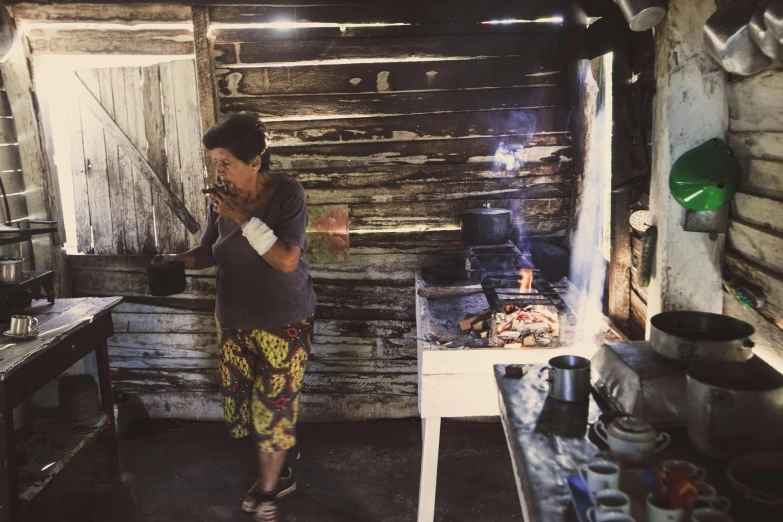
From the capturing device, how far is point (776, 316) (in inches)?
108

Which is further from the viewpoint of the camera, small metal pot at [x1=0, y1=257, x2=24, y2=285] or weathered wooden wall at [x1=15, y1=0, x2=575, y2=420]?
weathered wooden wall at [x1=15, y1=0, x2=575, y2=420]

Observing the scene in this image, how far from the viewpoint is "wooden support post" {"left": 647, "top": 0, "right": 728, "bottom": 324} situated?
3.20m

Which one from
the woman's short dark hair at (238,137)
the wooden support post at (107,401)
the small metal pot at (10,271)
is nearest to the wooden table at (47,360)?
the wooden support post at (107,401)

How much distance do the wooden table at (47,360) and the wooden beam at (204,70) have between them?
171 centimetres

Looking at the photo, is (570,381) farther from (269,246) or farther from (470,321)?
(269,246)

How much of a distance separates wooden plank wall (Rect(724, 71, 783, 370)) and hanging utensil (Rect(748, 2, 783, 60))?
1.08 feet

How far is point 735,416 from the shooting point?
6.93 feet

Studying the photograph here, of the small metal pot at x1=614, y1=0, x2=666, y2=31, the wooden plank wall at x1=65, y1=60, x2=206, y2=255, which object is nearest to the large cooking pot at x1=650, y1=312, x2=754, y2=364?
the small metal pot at x1=614, y1=0, x2=666, y2=31

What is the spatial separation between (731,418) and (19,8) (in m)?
6.04

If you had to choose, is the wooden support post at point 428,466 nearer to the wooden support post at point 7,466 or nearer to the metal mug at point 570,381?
the metal mug at point 570,381

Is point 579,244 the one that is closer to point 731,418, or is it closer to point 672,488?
point 731,418

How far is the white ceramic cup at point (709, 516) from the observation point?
5.50 ft

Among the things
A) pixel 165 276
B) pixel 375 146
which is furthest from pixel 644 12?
pixel 165 276

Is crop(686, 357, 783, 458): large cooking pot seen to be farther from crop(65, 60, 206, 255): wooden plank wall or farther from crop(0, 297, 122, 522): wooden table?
crop(65, 60, 206, 255): wooden plank wall
